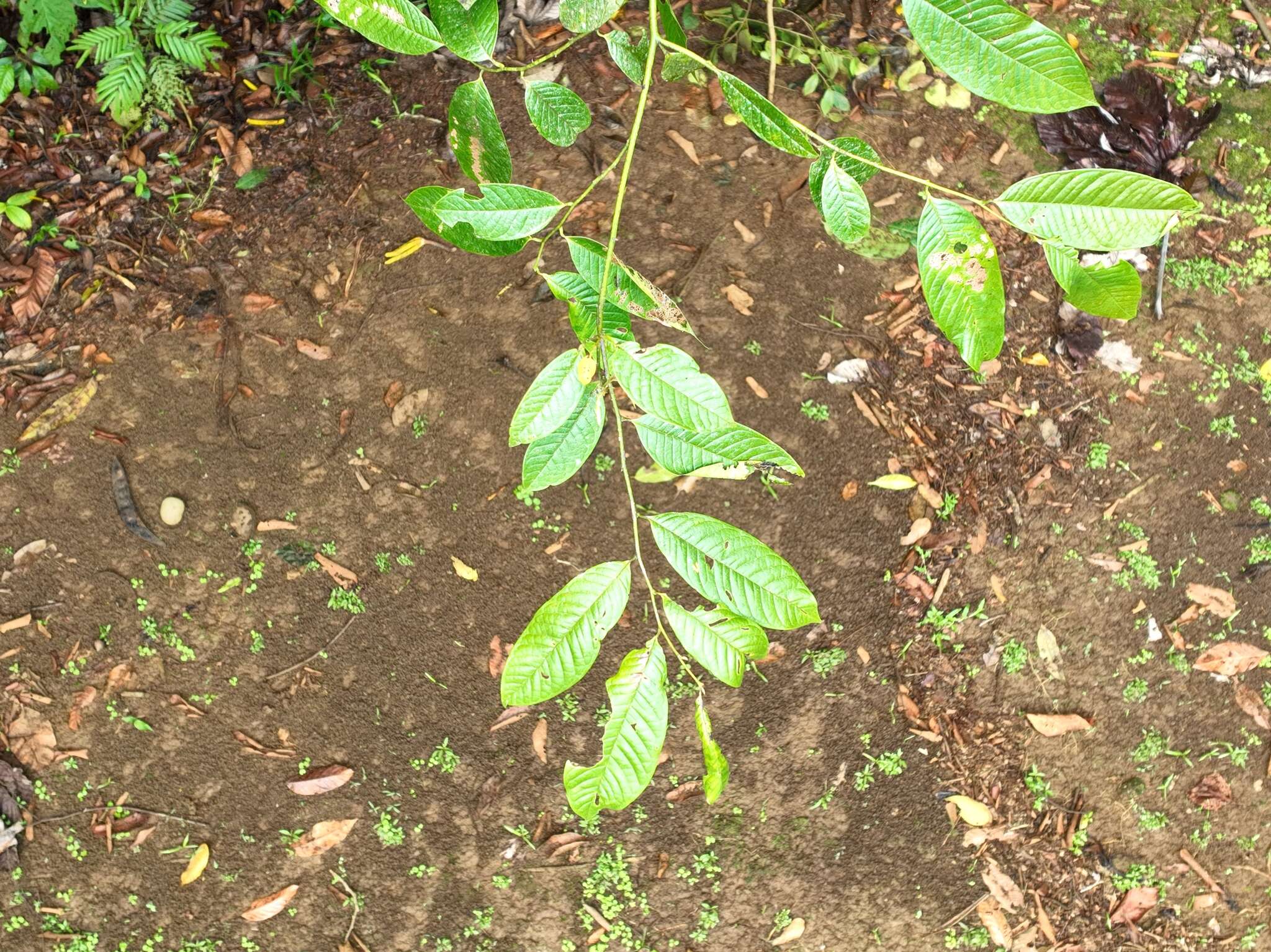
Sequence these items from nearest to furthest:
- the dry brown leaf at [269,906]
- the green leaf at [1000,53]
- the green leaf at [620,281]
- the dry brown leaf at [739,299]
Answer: the green leaf at [1000,53], the green leaf at [620,281], the dry brown leaf at [269,906], the dry brown leaf at [739,299]

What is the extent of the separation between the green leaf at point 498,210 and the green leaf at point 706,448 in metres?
0.28

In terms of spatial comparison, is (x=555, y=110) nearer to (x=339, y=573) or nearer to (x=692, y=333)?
(x=692, y=333)

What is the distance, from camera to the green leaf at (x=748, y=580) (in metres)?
0.99

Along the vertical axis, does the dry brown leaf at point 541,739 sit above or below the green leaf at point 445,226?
below

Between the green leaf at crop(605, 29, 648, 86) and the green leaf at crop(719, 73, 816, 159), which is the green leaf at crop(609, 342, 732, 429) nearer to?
the green leaf at crop(719, 73, 816, 159)

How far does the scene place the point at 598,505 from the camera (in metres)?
2.37

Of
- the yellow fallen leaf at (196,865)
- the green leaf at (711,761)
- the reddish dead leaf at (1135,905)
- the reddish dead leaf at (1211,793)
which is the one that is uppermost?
the green leaf at (711,761)

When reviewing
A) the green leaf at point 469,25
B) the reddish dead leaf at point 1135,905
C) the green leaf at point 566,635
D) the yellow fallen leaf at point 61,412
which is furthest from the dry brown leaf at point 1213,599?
the yellow fallen leaf at point 61,412

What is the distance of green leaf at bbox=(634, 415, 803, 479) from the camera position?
966 mm

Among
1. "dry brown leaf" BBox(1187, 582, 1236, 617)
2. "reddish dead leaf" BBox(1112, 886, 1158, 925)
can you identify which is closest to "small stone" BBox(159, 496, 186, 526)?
"reddish dead leaf" BBox(1112, 886, 1158, 925)

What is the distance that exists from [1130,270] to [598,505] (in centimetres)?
160

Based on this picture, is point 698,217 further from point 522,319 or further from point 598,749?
point 598,749

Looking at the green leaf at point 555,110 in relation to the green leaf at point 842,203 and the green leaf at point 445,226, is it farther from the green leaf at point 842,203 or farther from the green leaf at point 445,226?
the green leaf at point 842,203

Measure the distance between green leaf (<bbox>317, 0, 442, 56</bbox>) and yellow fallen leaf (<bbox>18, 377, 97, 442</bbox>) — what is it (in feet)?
6.13
